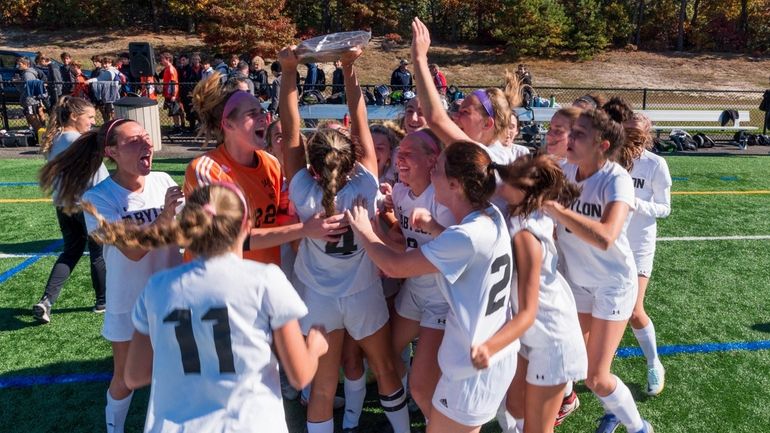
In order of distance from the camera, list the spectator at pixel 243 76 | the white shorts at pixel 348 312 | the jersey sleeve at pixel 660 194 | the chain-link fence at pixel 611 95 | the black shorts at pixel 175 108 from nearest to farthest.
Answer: the white shorts at pixel 348 312 → the spectator at pixel 243 76 → the jersey sleeve at pixel 660 194 → the black shorts at pixel 175 108 → the chain-link fence at pixel 611 95

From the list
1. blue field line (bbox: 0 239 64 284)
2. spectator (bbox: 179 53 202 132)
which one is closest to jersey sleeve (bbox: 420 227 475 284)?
blue field line (bbox: 0 239 64 284)

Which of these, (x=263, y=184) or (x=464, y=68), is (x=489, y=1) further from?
(x=263, y=184)

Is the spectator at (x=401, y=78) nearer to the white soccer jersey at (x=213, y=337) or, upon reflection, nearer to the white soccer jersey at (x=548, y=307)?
the white soccer jersey at (x=548, y=307)

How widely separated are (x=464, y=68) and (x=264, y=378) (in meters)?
34.2

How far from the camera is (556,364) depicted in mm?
2814

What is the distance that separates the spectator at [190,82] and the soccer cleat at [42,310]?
10501 millimetres

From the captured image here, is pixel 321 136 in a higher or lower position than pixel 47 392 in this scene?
higher

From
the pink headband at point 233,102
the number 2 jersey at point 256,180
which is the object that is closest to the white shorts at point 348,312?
the number 2 jersey at point 256,180

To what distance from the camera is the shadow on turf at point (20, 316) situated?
17.1ft

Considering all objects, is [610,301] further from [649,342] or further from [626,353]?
[626,353]

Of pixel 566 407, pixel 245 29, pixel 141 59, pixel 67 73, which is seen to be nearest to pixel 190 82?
pixel 141 59

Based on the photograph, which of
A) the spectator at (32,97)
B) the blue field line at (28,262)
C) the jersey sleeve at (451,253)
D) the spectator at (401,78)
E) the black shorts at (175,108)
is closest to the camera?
the jersey sleeve at (451,253)

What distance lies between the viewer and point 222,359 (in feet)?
6.70

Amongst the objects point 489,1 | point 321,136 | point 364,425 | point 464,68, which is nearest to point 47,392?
point 364,425
